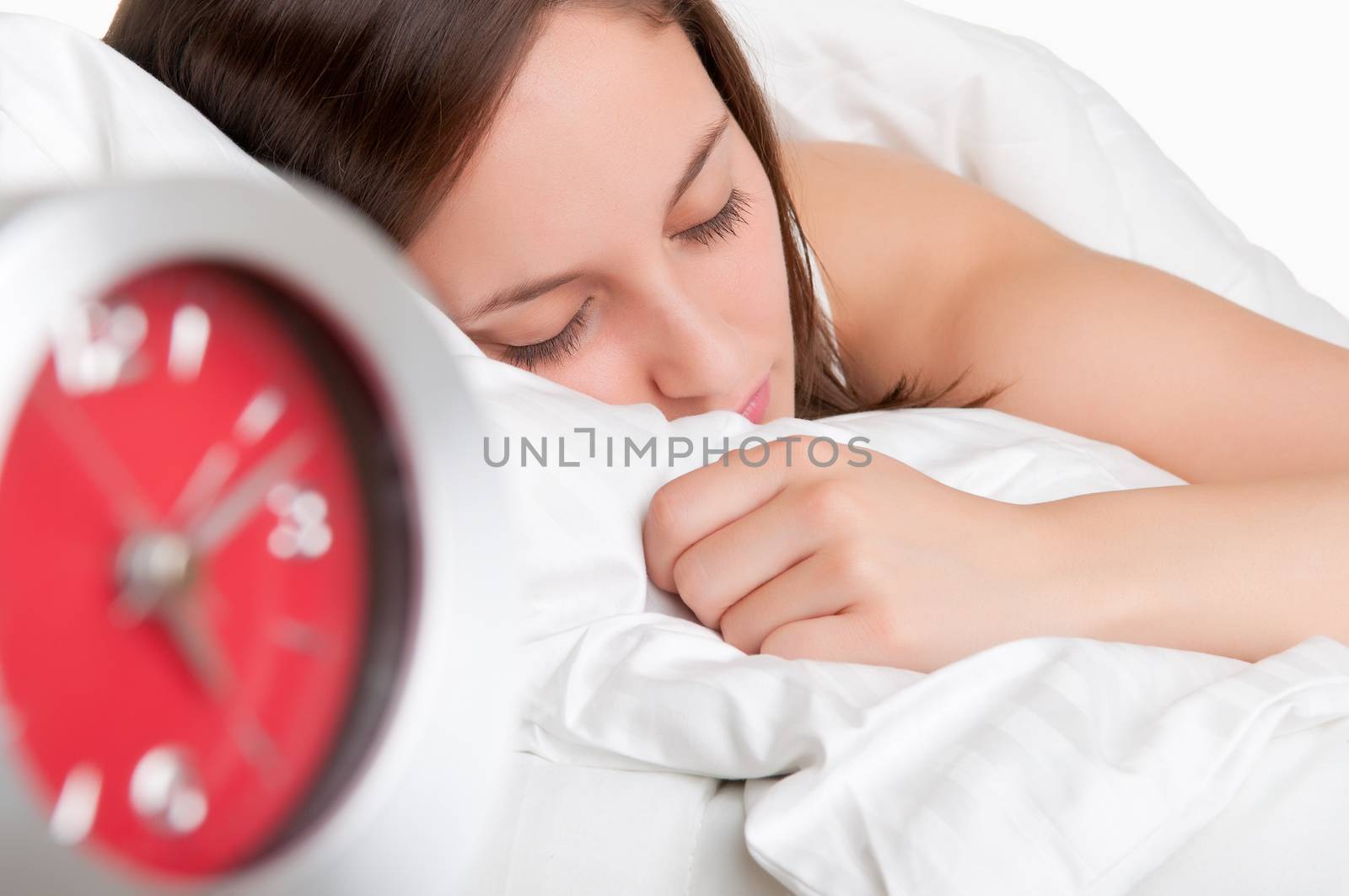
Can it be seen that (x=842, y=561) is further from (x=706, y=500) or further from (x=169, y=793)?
(x=169, y=793)

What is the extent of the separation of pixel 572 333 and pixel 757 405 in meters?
0.22

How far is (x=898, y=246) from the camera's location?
1.52 metres

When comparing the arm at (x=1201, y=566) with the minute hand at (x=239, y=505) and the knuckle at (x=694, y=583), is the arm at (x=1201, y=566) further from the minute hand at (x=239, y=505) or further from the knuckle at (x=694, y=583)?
the minute hand at (x=239, y=505)

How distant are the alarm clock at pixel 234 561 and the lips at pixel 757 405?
717 millimetres

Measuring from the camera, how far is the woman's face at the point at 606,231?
943 mm

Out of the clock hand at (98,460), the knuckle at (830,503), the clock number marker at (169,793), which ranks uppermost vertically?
the clock hand at (98,460)

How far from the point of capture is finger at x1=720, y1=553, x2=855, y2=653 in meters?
0.83

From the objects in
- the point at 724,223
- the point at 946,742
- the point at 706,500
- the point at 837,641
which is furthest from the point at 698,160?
the point at 946,742

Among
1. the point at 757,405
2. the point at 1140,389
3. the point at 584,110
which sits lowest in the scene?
the point at 757,405

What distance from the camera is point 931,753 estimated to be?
70 cm

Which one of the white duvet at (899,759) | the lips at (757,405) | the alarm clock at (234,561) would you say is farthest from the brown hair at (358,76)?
the alarm clock at (234,561)

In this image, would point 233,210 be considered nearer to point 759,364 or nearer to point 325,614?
point 325,614

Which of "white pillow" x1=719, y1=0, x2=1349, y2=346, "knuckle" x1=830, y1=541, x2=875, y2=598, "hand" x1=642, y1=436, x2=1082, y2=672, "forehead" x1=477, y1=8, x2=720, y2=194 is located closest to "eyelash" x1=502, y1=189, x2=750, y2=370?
"forehead" x1=477, y1=8, x2=720, y2=194

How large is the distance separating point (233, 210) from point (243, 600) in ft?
0.41
